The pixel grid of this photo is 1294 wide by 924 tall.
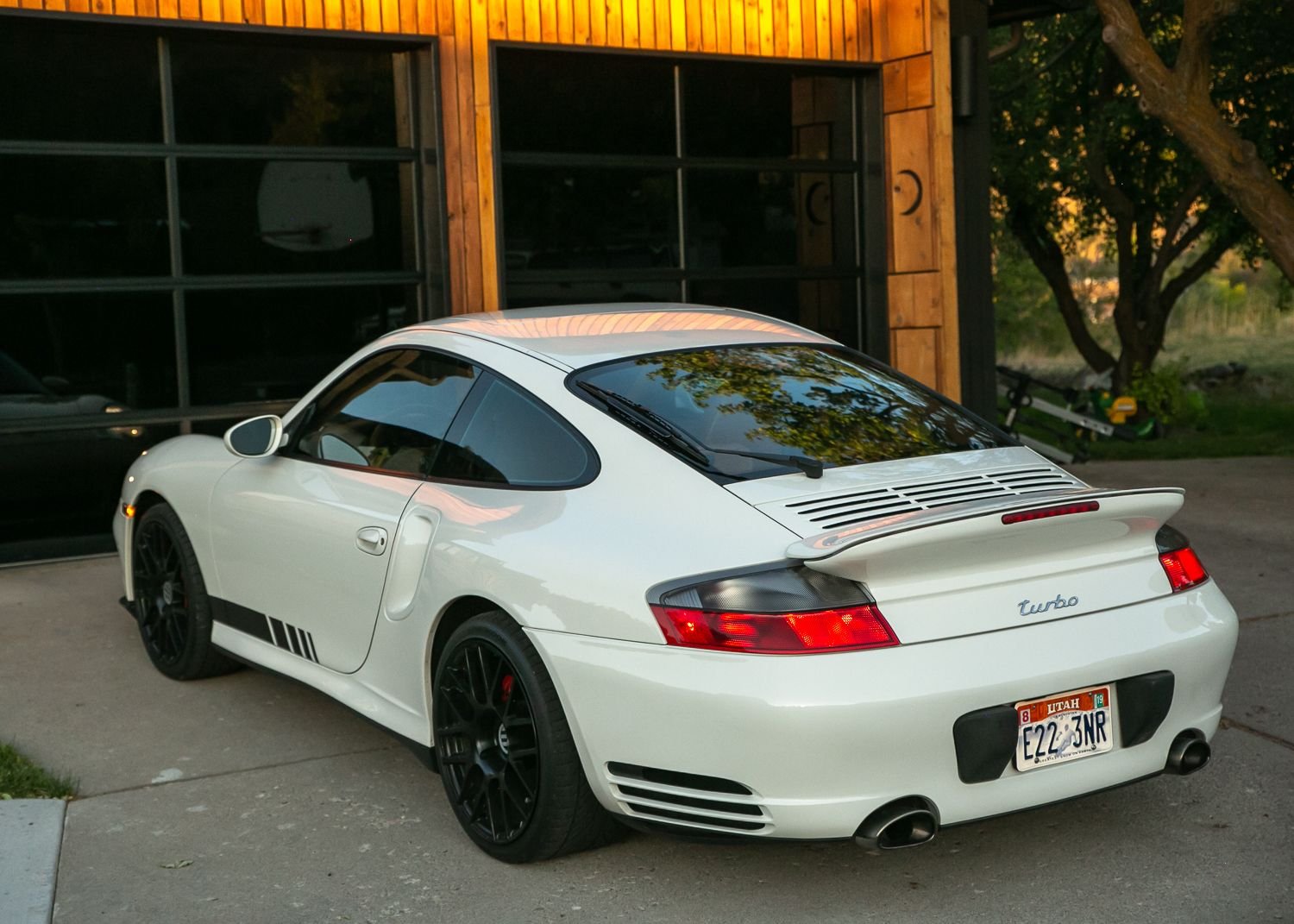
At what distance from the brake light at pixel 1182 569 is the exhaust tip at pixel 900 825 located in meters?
1.00

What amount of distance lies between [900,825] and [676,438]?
121 cm

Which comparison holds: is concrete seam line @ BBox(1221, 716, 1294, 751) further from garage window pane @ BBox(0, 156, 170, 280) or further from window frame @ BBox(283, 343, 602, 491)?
garage window pane @ BBox(0, 156, 170, 280)

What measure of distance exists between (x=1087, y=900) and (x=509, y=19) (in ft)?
24.2

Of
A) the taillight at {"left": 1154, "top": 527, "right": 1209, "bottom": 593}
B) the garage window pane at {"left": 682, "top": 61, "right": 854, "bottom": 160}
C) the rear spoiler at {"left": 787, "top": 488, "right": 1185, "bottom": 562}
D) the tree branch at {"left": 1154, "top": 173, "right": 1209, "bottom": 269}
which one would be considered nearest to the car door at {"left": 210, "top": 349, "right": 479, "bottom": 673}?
the rear spoiler at {"left": 787, "top": 488, "right": 1185, "bottom": 562}

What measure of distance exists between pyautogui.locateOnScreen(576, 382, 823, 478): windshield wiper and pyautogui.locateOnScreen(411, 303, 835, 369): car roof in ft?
0.77

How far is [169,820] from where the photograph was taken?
458cm

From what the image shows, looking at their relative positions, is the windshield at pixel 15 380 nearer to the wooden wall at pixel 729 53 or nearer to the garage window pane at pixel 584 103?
the wooden wall at pixel 729 53

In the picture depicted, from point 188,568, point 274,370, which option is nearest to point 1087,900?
point 188,568

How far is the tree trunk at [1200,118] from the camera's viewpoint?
10484 millimetres

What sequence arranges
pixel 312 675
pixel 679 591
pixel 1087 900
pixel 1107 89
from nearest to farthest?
1. pixel 679 591
2. pixel 1087 900
3. pixel 312 675
4. pixel 1107 89

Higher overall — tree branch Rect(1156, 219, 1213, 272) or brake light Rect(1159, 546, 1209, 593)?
tree branch Rect(1156, 219, 1213, 272)

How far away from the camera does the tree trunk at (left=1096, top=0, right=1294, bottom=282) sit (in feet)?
34.4

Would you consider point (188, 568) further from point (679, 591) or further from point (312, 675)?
point (679, 591)

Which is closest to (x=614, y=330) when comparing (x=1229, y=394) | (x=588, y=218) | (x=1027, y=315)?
(x=588, y=218)
